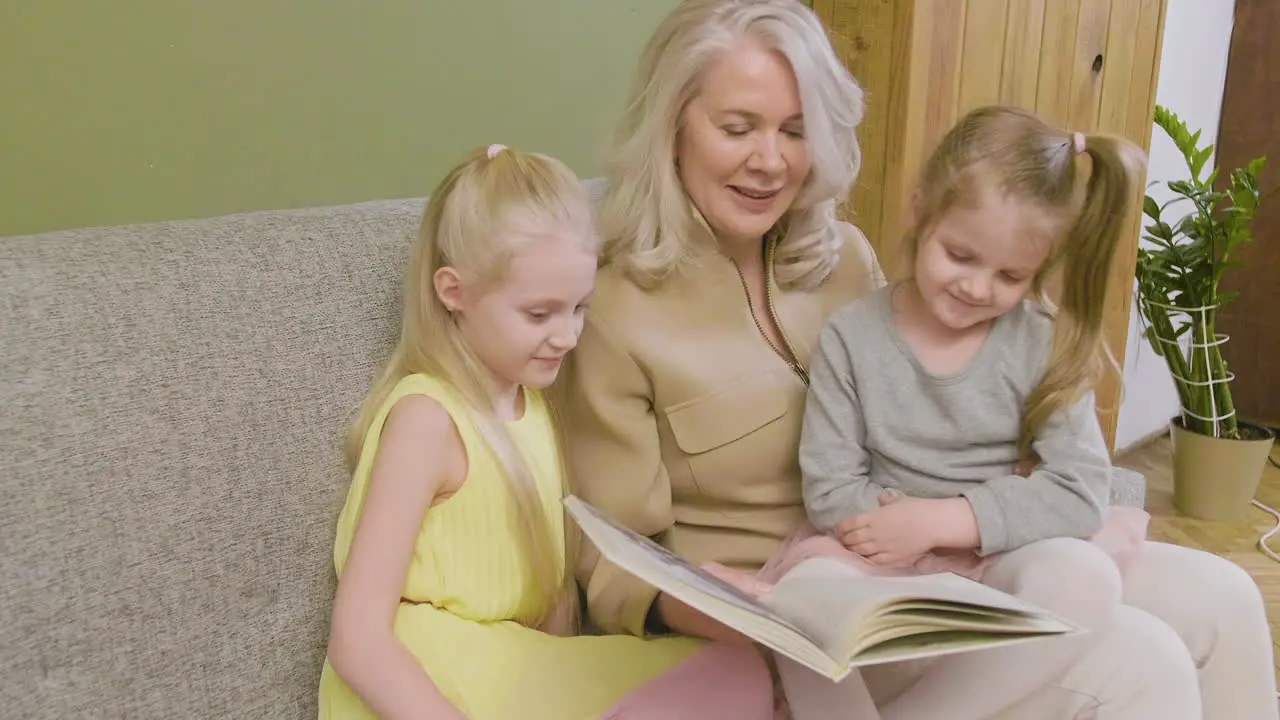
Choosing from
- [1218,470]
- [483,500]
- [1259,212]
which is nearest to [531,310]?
[483,500]

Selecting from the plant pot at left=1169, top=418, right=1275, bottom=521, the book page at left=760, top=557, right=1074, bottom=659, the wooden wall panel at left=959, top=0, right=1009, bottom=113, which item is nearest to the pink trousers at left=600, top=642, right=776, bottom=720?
the book page at left=760, top=557, right=1074, bottom=659

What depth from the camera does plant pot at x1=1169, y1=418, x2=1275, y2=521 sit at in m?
2.71

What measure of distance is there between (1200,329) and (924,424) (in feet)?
5.98

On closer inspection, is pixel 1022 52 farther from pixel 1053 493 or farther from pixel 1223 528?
pixel 1223 528

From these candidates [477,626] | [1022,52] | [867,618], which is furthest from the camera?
[1022,52]

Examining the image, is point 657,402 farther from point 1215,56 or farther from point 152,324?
point 1215,56

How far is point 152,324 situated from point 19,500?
0.64 ft

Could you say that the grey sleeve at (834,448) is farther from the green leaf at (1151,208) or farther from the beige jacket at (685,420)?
the green leaf at (1151,208)

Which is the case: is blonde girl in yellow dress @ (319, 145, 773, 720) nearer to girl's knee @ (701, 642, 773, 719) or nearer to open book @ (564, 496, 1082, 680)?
girl's knee @ (701, 642, 773, 719)

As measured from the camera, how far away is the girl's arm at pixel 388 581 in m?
0.94

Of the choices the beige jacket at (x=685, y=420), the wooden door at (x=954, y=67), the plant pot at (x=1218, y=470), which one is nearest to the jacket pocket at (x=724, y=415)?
the beige jacket at (x=685, y=420)

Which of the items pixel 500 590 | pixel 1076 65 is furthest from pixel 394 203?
pixel 1076 65

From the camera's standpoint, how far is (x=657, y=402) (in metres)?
1.25

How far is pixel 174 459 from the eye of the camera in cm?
95
